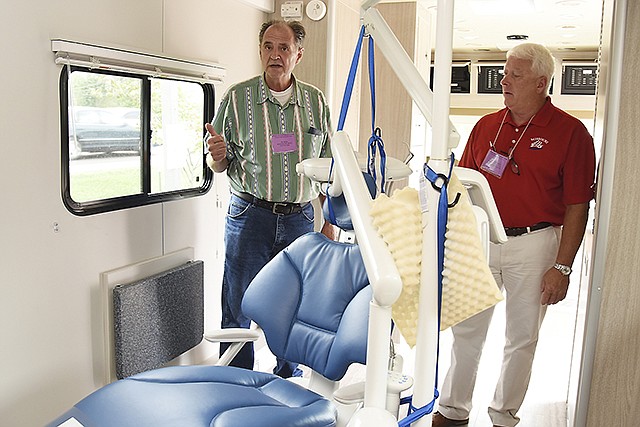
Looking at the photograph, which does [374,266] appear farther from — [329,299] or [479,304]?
[329,299]

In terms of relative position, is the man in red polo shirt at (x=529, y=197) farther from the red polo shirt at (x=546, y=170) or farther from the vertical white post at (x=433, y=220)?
the vertical white post at (x=433, y=220)

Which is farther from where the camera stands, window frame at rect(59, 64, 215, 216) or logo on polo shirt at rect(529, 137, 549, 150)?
logo on polo shirt at rect(529, 137, 549, 150)

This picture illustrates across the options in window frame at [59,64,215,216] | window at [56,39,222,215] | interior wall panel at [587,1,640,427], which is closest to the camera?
interior wall panel at [587,1,640,427]

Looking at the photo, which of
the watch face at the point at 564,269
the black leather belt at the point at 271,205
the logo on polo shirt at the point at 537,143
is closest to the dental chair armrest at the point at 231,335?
the black leather belt at the point at 271,205

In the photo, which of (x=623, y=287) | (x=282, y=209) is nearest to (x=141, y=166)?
(x=282, y=209)

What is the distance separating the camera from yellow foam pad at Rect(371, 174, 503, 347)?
4.05 ft

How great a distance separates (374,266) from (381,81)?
12.1 feet

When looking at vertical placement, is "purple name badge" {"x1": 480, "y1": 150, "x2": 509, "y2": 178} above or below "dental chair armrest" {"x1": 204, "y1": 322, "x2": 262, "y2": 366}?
above

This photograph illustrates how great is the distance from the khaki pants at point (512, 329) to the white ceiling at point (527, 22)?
2.35 metres

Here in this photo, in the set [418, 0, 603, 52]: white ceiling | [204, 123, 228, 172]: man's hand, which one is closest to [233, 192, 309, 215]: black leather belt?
[204, 123, 228, 172]: man's hand

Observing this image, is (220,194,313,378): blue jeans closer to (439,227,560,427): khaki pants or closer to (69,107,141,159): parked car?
(69,107,141,159): parked car

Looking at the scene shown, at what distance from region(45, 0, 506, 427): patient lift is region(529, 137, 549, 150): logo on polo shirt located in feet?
3.33

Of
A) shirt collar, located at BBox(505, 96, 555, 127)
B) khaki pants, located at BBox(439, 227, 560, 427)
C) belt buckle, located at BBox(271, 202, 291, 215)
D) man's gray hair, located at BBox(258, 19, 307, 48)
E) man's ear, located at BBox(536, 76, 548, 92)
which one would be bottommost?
khaki pants, located at BBox(439, 227, 560, 427)

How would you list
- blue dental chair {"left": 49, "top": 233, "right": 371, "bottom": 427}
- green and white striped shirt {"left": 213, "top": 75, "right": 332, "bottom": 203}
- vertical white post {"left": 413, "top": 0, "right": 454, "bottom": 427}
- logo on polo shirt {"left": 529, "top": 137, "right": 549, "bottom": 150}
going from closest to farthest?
1. vertical white post {"left": 413, "top": 0, "right": 454, "bottom": 427}
2. blue dental chair {"left": 49, "top": 233, "right": 371, "bottom": 427}
3. logo on polo shirt {"left": 529, "top": 137, "right": 549, "bottom": 150}
4. green and white striped shirt {"left": 213, "top": 75, "right": 332, "bottom": 203}
